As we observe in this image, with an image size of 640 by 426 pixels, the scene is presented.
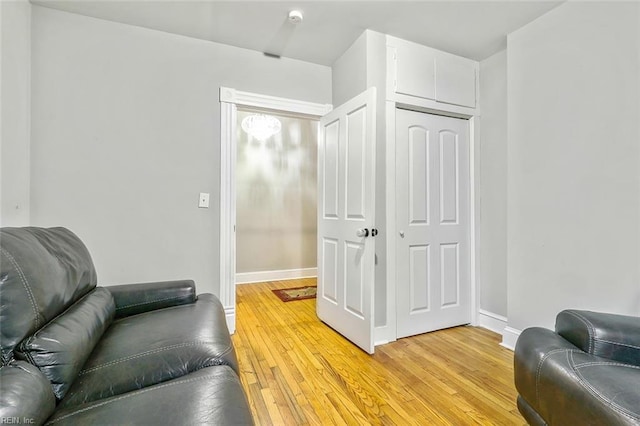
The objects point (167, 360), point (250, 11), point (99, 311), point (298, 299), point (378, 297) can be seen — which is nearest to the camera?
point (167, 360)

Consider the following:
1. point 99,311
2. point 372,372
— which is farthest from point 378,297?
point 99,311

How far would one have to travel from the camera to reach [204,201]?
249 cm

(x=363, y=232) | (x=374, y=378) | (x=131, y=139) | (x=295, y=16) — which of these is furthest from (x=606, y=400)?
(x=131, y=139)

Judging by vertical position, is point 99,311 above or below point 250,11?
below

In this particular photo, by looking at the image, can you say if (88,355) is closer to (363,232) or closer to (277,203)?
(363,232)

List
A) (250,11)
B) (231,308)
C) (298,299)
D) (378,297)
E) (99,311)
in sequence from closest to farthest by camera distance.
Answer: (99,311) < (250,11) < (378,297) < (231,308) < (298,299)

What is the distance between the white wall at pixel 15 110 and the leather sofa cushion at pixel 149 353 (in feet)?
3.82

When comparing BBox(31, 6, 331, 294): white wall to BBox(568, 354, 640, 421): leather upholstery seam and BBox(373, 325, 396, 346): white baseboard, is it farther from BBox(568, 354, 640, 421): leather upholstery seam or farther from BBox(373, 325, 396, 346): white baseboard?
BBox(568, 354, 640, 421): leather upholstery seam

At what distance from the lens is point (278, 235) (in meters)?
4.62

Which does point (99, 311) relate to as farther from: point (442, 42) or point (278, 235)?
point (278, 235)

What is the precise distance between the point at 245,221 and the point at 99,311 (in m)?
3.11

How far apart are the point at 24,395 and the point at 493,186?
3.03m

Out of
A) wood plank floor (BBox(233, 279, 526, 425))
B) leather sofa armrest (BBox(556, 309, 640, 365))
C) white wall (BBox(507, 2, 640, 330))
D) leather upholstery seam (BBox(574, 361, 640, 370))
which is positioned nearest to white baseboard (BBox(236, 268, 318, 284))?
wood plank floor (BBox(233, 279, 526, 425))

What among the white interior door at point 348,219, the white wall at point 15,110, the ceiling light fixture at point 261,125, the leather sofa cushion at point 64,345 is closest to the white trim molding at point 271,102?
the white interior door at point 348,219
